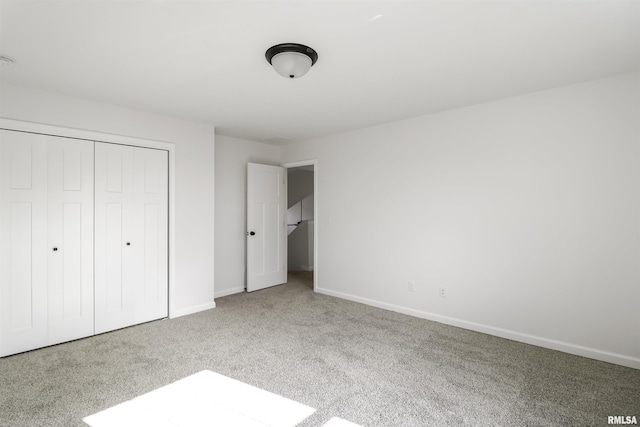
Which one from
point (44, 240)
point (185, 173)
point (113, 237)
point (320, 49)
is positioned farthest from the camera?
point (185, 173)

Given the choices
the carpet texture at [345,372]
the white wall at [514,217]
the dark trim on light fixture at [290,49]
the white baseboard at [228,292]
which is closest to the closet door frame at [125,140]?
the carpet texture at [345,372]

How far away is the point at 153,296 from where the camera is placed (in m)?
3.77

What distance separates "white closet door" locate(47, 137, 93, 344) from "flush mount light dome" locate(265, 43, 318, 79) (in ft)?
7.59

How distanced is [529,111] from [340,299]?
10.5 feet

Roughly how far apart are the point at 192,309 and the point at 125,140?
213cm

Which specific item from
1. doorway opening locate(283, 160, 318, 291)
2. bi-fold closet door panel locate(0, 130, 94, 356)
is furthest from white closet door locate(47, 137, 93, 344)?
doorway opening locate(283, 160, 318, 291)

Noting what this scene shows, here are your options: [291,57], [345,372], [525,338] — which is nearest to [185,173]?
[291,57]

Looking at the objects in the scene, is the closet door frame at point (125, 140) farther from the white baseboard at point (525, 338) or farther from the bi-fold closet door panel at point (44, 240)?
the white baseboard at point (525, 338)

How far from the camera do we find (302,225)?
6.97 metres

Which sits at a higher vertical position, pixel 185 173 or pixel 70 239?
pixel 185 173

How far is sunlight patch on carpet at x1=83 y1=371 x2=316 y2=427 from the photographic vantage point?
77.8 inches

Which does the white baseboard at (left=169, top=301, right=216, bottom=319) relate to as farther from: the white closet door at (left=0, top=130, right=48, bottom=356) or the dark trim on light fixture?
the dark trim on light fixture

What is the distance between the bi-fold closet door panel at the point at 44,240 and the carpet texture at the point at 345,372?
0.23m

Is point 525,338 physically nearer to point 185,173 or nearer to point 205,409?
point 205,409
